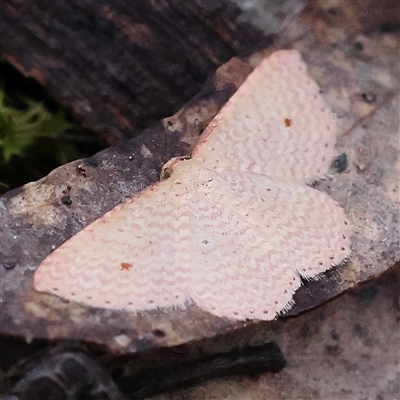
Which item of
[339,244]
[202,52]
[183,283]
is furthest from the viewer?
[202,52]

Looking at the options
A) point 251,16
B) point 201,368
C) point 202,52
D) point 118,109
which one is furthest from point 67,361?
point 251,16

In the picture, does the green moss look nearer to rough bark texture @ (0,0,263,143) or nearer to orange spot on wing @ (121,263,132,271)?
rough bark texture @ (0,0,263,143)

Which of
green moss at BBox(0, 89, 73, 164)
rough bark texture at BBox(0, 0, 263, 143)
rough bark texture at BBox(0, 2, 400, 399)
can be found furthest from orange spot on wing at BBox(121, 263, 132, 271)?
green moss at BBox(0, 89, 73, 164)

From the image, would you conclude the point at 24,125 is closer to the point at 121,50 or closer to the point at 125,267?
the point at 121,50

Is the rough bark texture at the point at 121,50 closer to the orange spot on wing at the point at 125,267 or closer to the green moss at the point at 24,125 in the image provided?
the green moss at the point at 24,125

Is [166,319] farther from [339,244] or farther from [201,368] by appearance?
[339,244]

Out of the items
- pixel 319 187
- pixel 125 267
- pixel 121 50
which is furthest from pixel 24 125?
pixel 319 187
